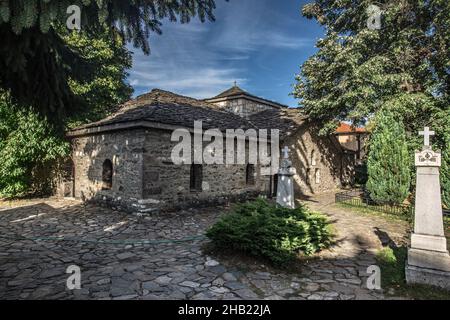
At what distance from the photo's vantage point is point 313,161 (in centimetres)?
2016

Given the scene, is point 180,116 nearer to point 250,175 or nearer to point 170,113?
point 170,113

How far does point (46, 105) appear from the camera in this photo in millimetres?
5113

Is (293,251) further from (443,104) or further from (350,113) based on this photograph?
(443,104)

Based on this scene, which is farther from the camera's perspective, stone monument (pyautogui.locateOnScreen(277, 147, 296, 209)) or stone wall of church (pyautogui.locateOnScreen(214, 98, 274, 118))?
stone wall of church (pyautogui.locateOnScreen(214, 98, 274, 118))

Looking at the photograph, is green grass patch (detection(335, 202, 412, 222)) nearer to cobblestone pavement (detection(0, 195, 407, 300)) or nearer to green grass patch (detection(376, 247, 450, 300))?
cobblestone pavement (detection(0, 195, 407, 300))

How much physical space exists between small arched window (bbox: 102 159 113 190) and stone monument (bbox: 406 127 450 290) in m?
11.0

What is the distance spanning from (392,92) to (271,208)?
36.5ft

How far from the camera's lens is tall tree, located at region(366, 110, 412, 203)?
1302 centimetres

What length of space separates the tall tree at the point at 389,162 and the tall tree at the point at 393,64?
0.92m

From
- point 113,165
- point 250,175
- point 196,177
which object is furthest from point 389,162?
point 113,165

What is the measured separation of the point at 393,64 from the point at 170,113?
11.3m

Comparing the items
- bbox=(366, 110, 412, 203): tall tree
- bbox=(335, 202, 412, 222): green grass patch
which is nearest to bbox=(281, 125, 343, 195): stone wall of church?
bbox=(335, 202, 412, 222): green grass patch

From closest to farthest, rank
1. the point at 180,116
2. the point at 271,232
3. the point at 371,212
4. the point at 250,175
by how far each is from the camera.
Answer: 1. the point at 271,232
2. the point at 180,116
3. the point at 371,212
4. the point at 250,175

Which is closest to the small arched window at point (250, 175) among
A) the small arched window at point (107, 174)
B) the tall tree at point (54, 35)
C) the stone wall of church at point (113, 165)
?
the stone wall of church at point (113, 165)
